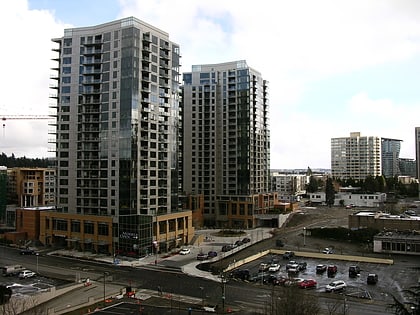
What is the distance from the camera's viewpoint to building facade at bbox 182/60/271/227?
325 feet

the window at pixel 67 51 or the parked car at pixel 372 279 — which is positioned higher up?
the window at pixel 67 51

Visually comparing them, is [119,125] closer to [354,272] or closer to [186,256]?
[186,256]

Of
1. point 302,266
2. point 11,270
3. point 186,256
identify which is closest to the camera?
point 11,270

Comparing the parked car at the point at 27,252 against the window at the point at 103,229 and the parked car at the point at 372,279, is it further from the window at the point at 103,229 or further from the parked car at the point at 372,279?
the parked car at the point at 372,279

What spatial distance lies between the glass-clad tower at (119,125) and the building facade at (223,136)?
28.3m

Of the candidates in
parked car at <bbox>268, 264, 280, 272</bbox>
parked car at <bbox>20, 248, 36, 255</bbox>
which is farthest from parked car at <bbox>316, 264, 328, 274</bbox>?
parked car at <bbox>20, 248, 36, 255</bbox>

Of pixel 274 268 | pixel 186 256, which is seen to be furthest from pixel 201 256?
pixel 274 268

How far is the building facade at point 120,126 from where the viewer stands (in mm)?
65000

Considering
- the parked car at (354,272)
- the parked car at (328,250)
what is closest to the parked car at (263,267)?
the parked car at (354,272)

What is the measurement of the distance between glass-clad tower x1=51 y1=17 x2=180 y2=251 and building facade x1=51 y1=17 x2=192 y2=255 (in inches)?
6.0

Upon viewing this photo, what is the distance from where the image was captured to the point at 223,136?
10181 centimetres

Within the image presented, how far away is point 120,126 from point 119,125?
0.90 feet

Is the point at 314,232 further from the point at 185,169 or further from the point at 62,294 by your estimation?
the point at 62,294

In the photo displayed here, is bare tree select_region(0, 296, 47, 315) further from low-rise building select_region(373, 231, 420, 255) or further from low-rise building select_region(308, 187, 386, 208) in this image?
low-rise building select_region(308, 187, 386, 208)
